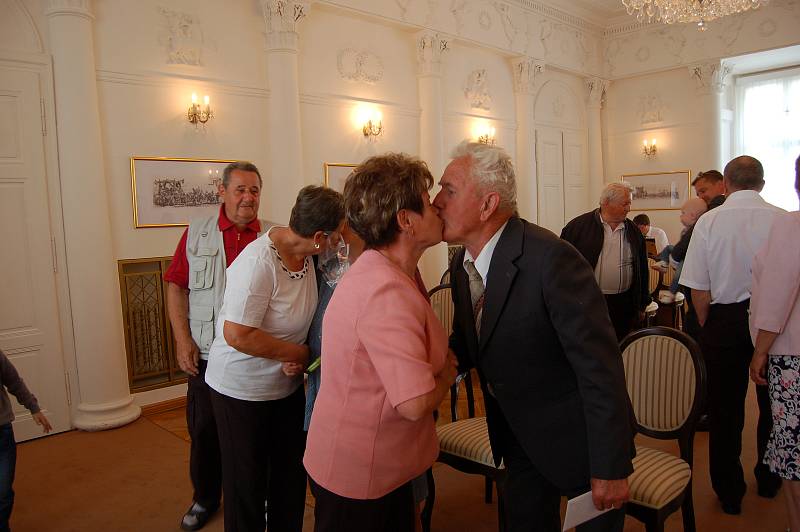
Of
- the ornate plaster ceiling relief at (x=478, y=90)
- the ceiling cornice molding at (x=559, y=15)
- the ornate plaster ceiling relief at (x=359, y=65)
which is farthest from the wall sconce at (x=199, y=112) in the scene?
the ceiling cornice molding at (x=559, y=15)

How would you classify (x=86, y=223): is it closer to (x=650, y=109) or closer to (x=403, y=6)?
(x=403, y=6)

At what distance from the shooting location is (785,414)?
2.61 meters

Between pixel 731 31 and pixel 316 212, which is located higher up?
pixel 731 31

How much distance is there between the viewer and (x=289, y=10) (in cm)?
589

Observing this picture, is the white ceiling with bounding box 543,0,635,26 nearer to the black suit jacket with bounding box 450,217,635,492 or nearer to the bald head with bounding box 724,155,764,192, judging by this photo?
the bald head with bounding box 724,155,764,192

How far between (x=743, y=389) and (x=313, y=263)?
254 centimetres

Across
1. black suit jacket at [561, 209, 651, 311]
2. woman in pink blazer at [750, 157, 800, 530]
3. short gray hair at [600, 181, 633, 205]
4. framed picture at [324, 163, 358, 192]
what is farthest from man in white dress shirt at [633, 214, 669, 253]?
woman in pink blazer at [750, 157, 800, 530]

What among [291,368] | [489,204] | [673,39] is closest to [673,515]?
[291,368]

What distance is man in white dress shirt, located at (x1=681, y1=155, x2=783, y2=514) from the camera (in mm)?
3201

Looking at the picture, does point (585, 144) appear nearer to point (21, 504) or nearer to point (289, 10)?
point (289, 10)

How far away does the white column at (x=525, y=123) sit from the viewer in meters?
9.21

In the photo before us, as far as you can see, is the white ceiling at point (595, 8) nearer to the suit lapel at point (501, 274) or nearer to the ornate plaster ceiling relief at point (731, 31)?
the ornate plaster ceiling relief at point (731, 31)

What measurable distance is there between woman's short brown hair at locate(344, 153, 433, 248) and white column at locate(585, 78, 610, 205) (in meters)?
10.1

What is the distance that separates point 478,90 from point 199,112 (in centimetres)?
457
